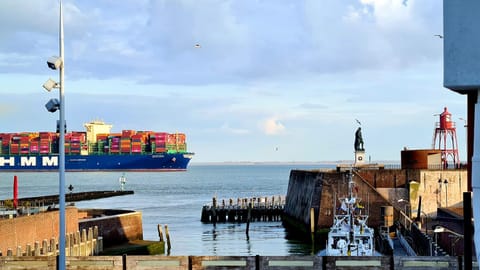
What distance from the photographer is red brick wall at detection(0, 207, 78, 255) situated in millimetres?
31402

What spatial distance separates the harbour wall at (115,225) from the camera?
41.3 metres

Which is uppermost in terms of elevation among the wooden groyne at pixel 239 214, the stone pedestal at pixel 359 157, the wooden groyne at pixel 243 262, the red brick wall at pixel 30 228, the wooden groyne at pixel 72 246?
the stone pedestal at pixel 359 157

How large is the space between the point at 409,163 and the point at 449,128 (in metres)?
6.81

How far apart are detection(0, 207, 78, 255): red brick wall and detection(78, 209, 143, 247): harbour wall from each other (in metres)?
2.65

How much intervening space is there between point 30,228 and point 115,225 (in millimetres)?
9512

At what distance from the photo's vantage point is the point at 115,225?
43219 millimetres

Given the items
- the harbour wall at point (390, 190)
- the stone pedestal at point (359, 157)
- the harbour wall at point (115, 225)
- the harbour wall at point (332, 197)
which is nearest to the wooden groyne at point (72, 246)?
the harbour wall at point (115, 225)

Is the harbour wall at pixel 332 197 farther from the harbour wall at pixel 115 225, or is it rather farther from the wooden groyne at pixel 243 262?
the wooden groyne at pixel 243 262

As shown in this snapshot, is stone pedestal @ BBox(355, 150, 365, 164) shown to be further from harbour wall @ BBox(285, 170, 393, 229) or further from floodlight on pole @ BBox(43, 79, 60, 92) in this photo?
floodlight on pole @ BBox(43, 79, 60, 92)

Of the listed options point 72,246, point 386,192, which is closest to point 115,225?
point 72,246

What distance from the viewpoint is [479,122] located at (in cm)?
1067

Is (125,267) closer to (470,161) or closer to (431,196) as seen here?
(470,161)

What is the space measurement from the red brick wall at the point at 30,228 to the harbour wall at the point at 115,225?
2.65 metres

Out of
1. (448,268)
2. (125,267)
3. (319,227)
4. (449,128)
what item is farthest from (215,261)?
(449,128)
